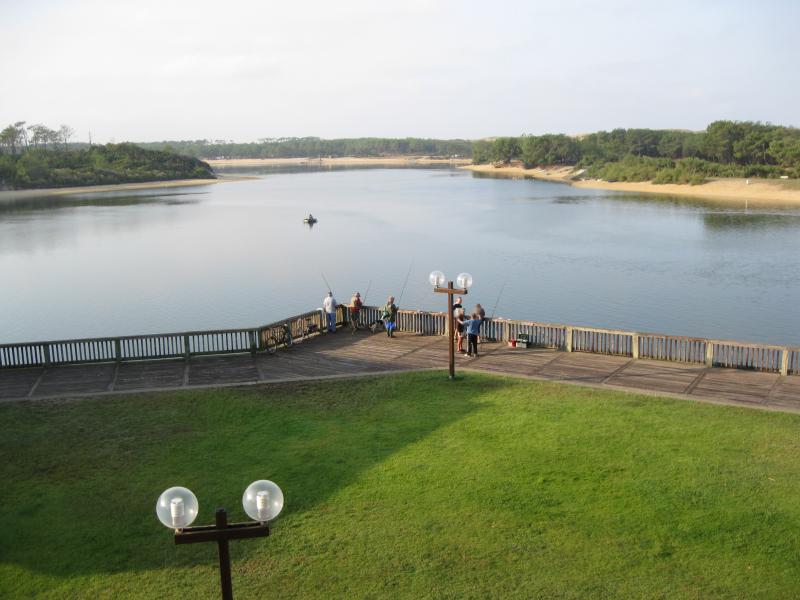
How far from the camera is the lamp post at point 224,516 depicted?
6.62 m

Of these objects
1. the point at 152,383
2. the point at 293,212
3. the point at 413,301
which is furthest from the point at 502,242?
the point at 152,383

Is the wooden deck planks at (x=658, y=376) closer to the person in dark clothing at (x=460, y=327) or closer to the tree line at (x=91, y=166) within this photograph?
the person in dark clothing at (x=460, y=327)

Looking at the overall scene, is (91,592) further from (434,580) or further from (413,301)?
(413,301)

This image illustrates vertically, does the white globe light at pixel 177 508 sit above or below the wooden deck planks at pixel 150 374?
above

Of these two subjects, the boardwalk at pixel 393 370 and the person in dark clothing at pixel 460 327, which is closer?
the boardwalk at pixel 393 370

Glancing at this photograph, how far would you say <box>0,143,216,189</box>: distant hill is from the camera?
454ft

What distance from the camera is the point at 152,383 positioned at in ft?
60.3

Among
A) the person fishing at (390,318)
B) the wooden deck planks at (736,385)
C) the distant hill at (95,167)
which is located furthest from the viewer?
the distant hill at (95,167)

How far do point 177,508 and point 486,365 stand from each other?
13336 millimetres

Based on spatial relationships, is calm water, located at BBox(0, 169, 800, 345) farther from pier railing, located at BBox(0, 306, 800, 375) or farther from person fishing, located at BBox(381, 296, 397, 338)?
person fishing, located at BBox(381, 296, 397, 338)

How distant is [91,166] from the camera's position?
15562 cm

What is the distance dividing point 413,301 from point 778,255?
28640 mm

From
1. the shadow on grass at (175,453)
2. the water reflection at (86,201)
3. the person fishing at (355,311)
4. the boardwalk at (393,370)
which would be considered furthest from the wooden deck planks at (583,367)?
the water reflection at (86,201)

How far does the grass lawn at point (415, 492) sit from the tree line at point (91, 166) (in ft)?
451
